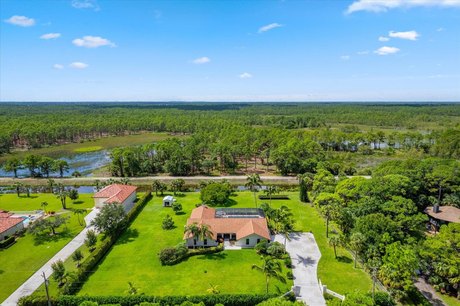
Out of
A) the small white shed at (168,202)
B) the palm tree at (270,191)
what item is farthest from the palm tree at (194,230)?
the palm tree at (270,191)

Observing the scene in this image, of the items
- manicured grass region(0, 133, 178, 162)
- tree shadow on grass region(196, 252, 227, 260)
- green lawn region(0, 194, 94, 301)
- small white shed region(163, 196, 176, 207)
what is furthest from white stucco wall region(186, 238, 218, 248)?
manicured grass region(0, 133, 178, 162)

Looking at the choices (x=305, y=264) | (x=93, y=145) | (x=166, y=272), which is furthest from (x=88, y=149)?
(x=305, y=264)

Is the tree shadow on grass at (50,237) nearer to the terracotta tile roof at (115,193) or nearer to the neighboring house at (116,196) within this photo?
the neighboring house at (116,196)

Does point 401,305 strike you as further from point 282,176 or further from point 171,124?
point 171,124

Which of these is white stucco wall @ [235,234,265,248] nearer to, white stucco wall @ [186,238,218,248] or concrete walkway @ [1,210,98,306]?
white stucco wall @ [186,238,218,248]

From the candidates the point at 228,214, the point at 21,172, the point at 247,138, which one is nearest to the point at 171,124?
the point at 247,138

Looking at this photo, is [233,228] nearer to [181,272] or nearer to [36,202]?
[181,272]
